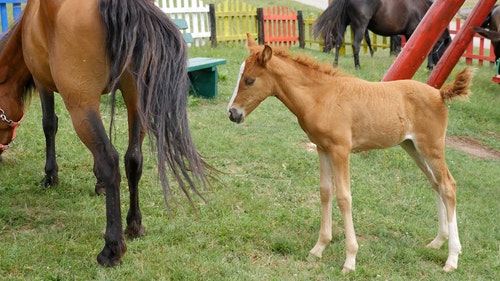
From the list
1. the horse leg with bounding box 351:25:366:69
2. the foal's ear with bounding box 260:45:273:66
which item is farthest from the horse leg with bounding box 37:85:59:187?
the horse leg with bounding box 351:25:366:69

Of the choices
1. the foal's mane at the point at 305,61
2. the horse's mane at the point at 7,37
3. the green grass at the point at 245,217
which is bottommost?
the green grass at the point at 245,217

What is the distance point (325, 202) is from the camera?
16.3 feet

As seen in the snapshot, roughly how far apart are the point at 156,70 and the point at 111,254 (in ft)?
4.30

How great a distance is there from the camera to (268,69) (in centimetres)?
468

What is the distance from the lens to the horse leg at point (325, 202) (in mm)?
4887

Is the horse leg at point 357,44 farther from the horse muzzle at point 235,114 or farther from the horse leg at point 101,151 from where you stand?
the horse leg at point 101,151

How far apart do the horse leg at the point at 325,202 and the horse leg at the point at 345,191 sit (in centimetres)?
24

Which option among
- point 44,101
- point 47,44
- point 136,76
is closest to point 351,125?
point 136,76

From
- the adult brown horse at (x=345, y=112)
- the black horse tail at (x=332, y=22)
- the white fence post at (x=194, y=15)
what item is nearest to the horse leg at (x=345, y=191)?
the adult brown horse at (x=345, y=112)

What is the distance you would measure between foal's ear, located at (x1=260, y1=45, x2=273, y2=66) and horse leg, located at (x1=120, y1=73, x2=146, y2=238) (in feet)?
3.14

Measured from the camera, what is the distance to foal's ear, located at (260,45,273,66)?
4.53 metres

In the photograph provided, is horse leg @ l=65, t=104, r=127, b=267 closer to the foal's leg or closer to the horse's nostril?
the horse's nostril

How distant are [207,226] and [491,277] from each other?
7.59ft

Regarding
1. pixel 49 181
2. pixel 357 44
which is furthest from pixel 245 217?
pixel 357 44
